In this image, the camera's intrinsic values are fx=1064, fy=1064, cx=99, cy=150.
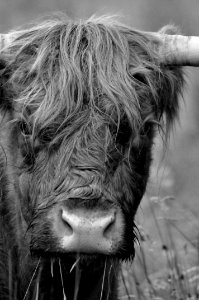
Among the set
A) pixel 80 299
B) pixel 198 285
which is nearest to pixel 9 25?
pixel 198 285

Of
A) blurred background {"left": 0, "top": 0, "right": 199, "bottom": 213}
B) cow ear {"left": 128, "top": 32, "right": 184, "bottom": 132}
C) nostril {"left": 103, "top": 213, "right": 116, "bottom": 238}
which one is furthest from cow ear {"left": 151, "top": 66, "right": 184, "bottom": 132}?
blurred background {"left": 0, "top": 0, "right": 199, "bottom": 213}

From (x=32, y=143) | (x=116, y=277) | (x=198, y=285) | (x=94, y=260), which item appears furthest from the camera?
(x=198, y=285)

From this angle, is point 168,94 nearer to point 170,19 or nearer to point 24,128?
point 24,128

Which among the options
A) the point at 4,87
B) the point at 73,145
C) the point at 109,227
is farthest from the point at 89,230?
the point at 4,87

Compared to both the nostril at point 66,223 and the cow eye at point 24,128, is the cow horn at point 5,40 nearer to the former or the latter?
the cow eye at point 24,128

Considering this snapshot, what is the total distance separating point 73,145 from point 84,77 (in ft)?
1.60

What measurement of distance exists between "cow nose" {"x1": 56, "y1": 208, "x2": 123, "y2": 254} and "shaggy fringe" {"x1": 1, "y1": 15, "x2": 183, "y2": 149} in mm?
613

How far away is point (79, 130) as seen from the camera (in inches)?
245

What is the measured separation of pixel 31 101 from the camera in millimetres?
6375

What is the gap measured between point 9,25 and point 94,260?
10177 mm

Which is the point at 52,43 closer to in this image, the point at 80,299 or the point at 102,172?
the point at 102,172

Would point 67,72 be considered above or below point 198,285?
above

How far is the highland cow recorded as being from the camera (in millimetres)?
5949

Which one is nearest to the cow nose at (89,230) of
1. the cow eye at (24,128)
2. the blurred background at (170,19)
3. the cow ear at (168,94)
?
the cow eye at (24,128)
